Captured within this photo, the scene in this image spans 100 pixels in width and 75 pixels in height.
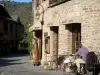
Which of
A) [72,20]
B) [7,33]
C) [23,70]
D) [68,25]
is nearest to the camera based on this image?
[72,20]

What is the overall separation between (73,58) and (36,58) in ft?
29.7

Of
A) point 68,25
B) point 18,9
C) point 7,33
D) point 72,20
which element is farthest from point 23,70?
point 18,9

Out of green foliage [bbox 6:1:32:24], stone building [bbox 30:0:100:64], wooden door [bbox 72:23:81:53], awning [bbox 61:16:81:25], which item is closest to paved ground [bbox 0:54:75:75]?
stone building [bbox 30:0:100:64]

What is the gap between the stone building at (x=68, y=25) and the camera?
14055 millimetres

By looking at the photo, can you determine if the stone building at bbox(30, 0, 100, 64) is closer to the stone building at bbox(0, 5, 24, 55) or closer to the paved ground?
the paved ground

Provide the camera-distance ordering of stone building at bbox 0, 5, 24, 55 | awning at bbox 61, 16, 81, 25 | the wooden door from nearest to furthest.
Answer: awning at bbox 61, 16, 81, 25
the wooden door
stone building at bbox 0, 5, 24, 55

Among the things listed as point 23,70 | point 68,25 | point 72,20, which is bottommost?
point 23,70

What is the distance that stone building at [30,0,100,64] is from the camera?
553 inches

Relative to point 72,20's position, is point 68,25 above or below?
below

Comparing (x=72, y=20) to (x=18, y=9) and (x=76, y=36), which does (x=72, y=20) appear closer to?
(x=76, y=36)

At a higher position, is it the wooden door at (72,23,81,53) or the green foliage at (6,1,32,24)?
the green foliage at (6,1,32,24)

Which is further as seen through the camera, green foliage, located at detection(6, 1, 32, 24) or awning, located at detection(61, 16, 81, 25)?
green foliage, located at detection(6, 1, 32, 24)

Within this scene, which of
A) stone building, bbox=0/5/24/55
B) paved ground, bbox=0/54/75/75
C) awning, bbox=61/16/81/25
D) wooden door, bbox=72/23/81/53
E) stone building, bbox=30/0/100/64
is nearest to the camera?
stone building, bbox=30/0/100/64

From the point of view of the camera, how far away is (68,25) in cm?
1695
